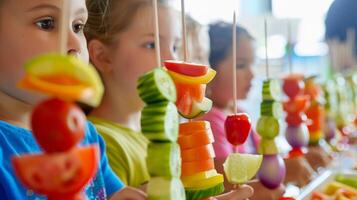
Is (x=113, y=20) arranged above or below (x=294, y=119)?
above

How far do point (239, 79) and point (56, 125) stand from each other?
126 cm

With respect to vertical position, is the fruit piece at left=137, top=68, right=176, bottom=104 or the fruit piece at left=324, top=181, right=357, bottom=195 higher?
the fruit piece at left=137, top=68, right=176, bottom=104

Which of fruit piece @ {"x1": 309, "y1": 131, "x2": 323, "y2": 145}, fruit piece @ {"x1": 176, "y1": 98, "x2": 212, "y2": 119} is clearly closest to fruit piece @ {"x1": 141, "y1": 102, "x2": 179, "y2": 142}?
fruit piece @ {"x1": 176, "y1": 98, "x2": 212, "y2": 119}

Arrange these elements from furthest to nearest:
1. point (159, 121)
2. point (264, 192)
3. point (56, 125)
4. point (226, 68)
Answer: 1. point (226, 68)
2. point (264, 192)
3. point (159, 121)
4. point (56, 125)

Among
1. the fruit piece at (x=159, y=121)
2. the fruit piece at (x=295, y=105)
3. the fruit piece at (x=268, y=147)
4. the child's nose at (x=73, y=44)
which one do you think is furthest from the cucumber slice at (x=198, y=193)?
A: the fruit piece at (x=295, y=105)

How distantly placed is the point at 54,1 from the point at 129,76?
0.44 metres

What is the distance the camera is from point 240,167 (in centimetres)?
78

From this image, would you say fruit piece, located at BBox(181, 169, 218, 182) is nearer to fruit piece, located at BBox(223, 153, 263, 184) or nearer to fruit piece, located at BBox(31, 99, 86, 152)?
fruit piece, located at BBox(223, 153, 263, 184)

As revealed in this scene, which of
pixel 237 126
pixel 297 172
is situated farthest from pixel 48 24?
pixel 297 172

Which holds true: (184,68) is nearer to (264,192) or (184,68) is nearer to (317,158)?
(264,192)

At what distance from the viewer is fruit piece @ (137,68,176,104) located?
0.55 m

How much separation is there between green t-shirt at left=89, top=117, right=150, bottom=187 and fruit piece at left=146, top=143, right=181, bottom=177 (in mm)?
492

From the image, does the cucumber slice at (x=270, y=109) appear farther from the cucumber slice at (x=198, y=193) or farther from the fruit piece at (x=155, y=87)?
the fruit piece at (x=155, y=87)

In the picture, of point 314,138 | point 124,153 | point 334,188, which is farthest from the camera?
point 314,138
